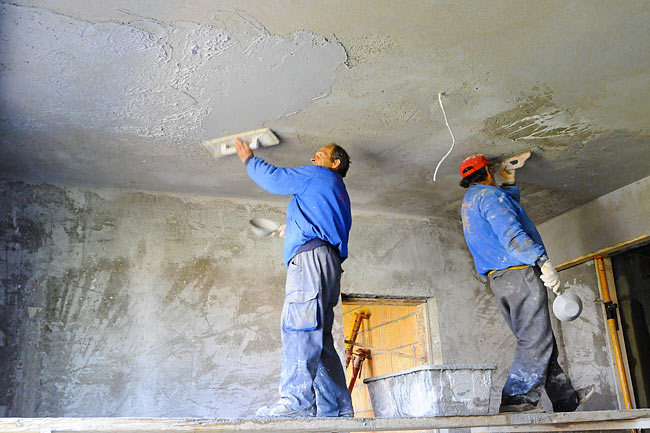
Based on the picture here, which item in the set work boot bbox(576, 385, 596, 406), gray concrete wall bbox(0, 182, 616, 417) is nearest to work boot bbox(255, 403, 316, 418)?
work boot bbox(576, 385, 596, 406)

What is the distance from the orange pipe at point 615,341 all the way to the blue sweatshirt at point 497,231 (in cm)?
163

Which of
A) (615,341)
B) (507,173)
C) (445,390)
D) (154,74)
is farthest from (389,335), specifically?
(154,74)

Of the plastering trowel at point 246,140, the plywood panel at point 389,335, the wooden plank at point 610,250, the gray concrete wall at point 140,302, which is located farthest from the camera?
the plywood panel at point 389,335

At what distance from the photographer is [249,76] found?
277 centimetres

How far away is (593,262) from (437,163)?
174 cm

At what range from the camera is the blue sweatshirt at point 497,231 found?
116 inches

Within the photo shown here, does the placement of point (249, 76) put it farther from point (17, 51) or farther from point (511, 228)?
point (511, 228)

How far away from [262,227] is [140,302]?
3.27ft

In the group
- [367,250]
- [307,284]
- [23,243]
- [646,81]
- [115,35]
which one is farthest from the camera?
[367,250]

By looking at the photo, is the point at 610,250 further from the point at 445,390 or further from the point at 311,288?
the point at 311,288

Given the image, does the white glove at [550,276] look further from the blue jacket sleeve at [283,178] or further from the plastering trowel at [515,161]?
the blue jacket sleeve at [283,178]

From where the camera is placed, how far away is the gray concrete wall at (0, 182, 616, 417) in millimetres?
3596

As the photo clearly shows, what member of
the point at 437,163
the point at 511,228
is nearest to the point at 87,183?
the point at 437,163

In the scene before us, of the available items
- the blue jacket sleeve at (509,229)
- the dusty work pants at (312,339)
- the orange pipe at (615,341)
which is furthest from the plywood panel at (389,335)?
the dusty work pants at (312,339)
